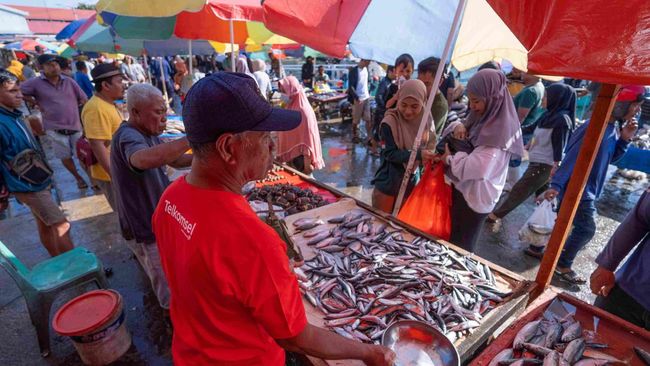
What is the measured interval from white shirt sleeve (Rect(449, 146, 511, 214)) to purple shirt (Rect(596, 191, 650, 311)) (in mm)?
1008

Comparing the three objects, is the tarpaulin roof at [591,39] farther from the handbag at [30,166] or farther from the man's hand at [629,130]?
the handbag at [30,166]

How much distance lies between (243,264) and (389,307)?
1.40m

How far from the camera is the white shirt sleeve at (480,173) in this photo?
9.70ft

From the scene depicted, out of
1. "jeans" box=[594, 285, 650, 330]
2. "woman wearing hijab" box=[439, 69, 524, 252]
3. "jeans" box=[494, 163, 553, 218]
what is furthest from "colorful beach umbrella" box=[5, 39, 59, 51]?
"jeans" box=[594, 285, 650, 330]

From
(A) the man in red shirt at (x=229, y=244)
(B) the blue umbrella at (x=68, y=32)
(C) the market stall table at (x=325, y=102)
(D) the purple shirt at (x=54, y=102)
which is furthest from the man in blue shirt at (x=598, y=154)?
(B) the blue umbrella at (x=68, y=32)

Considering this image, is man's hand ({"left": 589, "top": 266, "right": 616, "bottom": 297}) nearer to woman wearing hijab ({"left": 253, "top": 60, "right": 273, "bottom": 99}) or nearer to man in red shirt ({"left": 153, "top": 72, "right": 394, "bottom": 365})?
man in red shirt ({"left": 153, "top": 72, "right": 394, "bottom": 365})

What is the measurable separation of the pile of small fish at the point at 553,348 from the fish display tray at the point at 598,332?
4cm

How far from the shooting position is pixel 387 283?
2.38 meters

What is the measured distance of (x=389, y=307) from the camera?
2.14m

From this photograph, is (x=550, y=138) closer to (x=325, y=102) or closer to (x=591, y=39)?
(x=591, y=39)

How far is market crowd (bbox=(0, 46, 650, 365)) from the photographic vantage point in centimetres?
112

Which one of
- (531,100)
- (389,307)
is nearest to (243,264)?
(389,307)

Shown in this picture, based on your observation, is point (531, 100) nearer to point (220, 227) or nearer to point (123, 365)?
point (220, 227)

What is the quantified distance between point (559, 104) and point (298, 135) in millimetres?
3956
